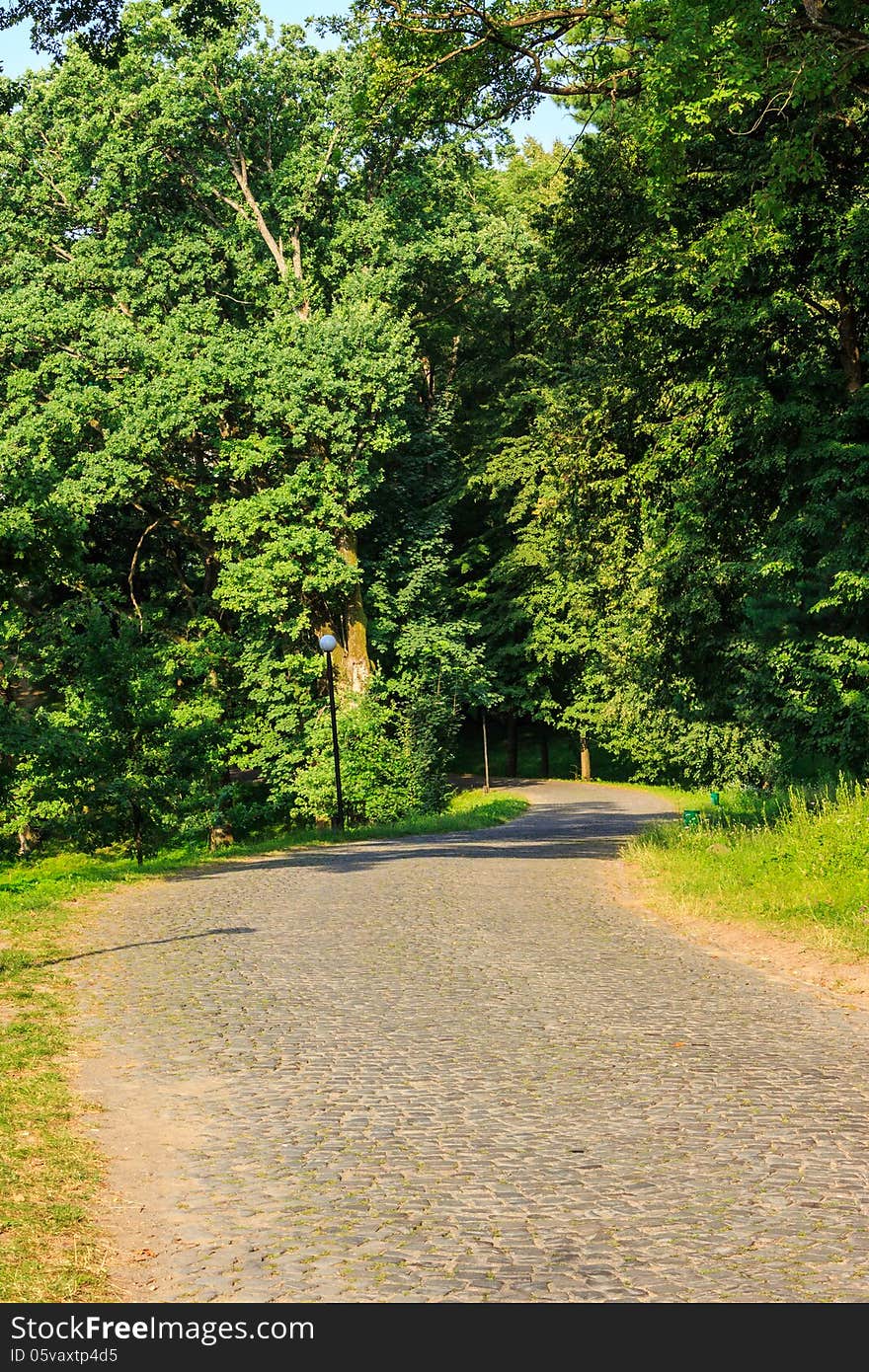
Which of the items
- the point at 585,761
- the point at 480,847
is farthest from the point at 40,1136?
the point at 585,761

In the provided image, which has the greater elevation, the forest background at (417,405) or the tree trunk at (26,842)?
the forest background at (417,405)

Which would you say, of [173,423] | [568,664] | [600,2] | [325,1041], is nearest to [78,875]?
[325,1041]

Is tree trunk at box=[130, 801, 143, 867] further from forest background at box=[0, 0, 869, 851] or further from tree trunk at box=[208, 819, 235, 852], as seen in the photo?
tree trunk at box=[208, 819, 235, 852]

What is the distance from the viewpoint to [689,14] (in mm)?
12906

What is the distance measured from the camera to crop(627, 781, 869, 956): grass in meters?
12.0

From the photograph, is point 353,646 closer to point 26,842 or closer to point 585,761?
point 26,842

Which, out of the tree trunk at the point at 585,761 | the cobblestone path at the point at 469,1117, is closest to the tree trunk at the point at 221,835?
the tree trunk at the point at 585,761

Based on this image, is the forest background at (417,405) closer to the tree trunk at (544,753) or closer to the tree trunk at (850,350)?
the tree trunk at (850,350)

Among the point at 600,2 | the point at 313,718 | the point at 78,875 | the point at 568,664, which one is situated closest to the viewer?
the point at 600,2

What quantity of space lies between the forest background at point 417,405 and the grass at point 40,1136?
3.85 meters

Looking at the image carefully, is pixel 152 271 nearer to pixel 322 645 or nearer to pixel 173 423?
pixel 173 423

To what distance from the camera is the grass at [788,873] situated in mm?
11984

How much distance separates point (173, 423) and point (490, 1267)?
31610 millimetres

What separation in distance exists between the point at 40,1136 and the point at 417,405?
4249 cm
